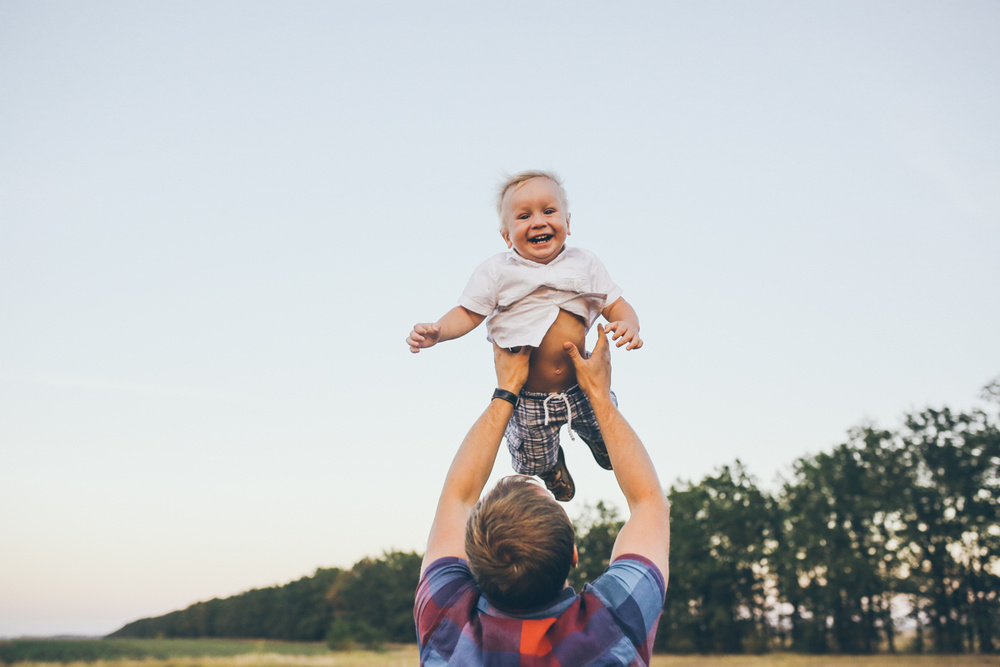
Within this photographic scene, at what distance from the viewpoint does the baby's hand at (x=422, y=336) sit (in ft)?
12.0

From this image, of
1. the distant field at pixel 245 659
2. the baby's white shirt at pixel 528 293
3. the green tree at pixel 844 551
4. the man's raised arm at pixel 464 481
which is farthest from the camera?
the green tree at pixel 844 551

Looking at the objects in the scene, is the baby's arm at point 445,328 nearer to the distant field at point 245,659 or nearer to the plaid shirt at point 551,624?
the plaid shirt at point 551,624

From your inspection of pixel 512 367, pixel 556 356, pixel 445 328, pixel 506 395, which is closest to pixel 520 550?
pixel 506 395

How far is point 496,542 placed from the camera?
2.46m

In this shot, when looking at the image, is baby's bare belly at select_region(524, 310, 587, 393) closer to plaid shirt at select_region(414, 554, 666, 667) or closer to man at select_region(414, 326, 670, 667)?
man at select_region(414, 326, 670, 667)

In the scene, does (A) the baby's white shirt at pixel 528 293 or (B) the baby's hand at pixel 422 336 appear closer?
(B) the baby's hand at pixel 422 336

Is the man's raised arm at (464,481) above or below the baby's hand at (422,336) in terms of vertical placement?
below

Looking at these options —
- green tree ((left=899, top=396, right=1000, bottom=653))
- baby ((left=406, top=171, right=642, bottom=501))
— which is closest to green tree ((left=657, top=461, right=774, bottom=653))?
green tree ((left=899, top=396, right=1000, bottom=653))

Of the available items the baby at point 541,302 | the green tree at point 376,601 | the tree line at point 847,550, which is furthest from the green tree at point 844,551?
the baby at point 541,302

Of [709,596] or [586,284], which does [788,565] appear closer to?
[709,596]

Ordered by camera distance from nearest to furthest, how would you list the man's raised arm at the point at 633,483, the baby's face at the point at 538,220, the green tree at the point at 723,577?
1. the man's raised arm at the point at 633,483
2. the baby's face at the point at 538,220
3. the green tree at the point at 723,577

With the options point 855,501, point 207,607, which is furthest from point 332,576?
point 855,501

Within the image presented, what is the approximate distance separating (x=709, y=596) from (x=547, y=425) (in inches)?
2075

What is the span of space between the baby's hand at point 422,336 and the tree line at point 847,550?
1880 inches
